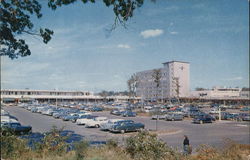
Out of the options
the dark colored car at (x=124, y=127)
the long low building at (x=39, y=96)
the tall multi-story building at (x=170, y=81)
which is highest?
the tall multi-story building at (x=170, y=81)

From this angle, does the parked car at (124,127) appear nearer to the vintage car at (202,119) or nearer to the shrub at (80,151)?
the vintage car at (202,119)

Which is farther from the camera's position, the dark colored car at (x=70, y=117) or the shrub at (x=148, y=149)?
the dark colored car at (x=70, y=117)

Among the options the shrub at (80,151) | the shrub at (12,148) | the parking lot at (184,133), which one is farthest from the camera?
the parking lot at (184,133)

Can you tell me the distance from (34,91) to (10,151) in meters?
138

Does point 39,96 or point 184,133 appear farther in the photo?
point 39,96

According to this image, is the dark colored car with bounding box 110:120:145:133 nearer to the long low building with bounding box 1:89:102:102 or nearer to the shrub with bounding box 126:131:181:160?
the shrub with bounding box 126:131:181:160

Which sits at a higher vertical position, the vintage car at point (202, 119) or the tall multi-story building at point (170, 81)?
the tall multi-story building at point (170, 81)

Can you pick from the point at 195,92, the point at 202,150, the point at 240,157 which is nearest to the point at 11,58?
the point at 202,150

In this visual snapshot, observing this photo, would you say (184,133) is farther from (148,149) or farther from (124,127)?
(148,149)

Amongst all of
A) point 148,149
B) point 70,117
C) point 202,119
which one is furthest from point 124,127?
point 148,149

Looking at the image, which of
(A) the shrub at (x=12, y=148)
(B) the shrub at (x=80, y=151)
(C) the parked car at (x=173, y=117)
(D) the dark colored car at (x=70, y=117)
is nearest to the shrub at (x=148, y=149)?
(B) the shrub at (x=80, y=151)

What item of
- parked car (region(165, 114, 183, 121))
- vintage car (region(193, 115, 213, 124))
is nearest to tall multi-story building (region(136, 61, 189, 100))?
parked car (region(165, 114, 183, 121))

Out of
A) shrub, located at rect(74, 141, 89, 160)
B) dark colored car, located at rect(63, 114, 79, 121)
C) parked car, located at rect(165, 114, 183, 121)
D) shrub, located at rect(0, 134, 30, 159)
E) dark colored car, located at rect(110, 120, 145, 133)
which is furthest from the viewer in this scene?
parked car, located at rect(165, 114, 183, 121)

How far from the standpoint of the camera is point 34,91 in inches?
5468
